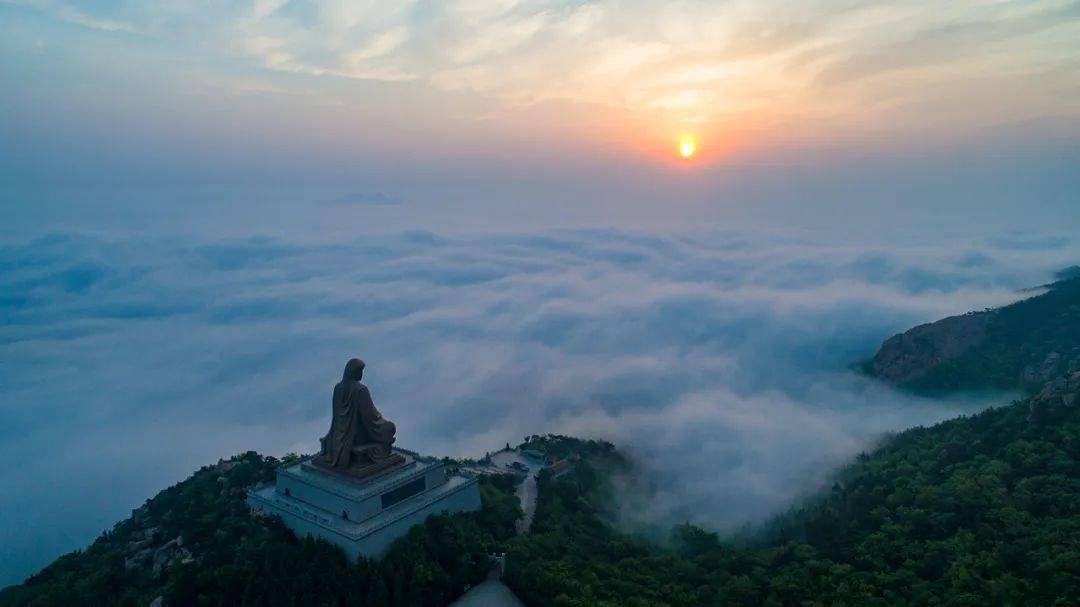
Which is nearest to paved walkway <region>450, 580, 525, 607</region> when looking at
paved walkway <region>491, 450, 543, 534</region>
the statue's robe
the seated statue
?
paved walkway <region>491, 450, 543, 534</region>

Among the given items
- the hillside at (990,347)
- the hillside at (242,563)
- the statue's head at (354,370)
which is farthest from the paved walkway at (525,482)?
the hillside at (990,347)

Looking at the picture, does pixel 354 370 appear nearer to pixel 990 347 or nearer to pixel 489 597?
pixel 489 597

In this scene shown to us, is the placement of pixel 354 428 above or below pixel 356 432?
above

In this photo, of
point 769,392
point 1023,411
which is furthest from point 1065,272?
point 1023,411

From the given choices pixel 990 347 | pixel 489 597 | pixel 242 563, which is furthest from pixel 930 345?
pixel 242 563

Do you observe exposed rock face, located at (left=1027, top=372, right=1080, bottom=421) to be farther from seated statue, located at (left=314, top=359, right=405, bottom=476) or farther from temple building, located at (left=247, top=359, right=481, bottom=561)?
seated statue, located at (left=314, top=359, right=405, bottom=476)

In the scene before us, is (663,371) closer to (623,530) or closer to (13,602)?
(623,530)
